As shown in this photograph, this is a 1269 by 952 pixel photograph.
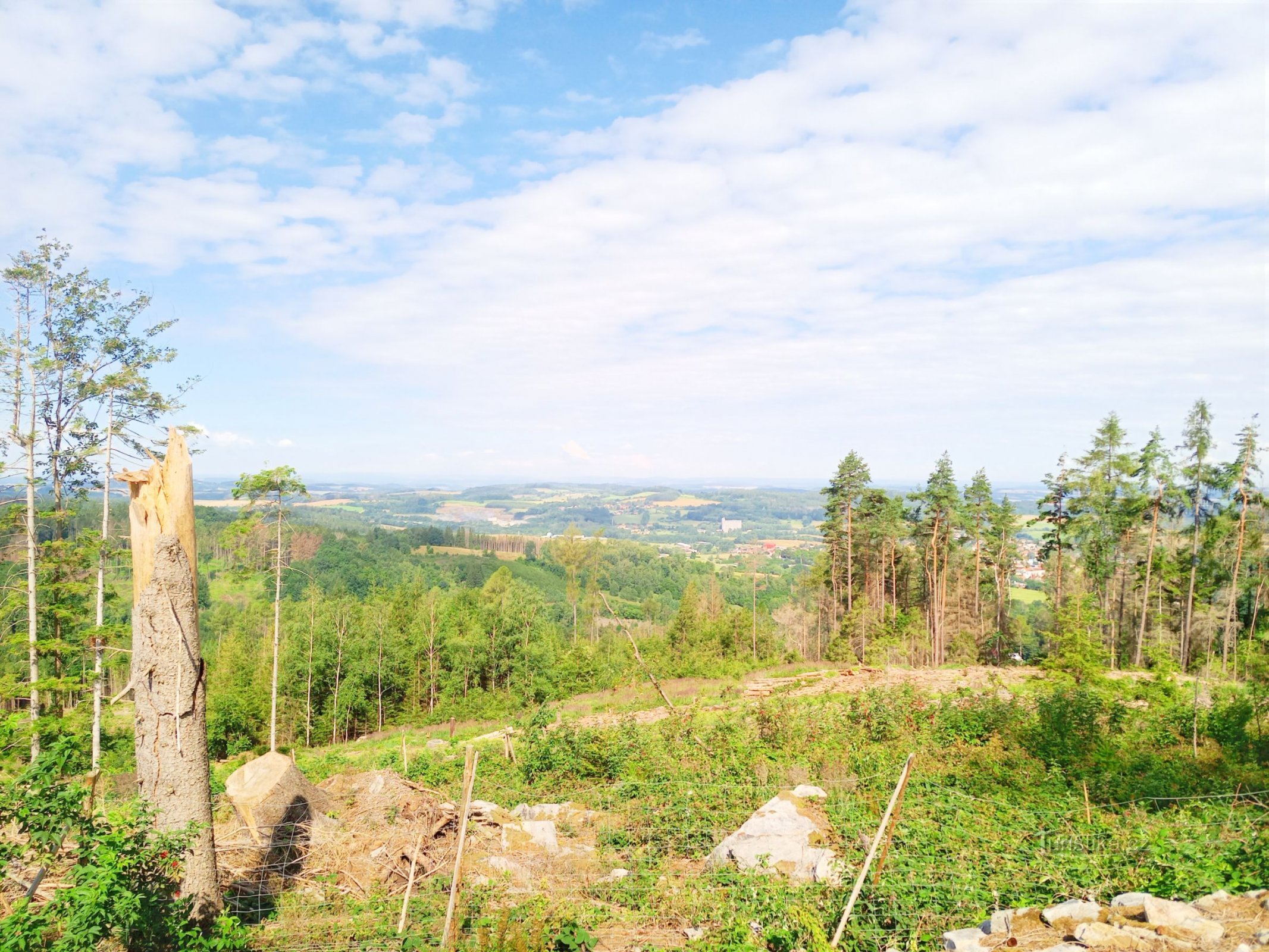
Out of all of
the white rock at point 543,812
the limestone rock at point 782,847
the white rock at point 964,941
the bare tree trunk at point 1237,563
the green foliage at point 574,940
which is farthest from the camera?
the bare tree trunk at point 1237,563

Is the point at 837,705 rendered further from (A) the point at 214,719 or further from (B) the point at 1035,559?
(A) the point at 214,719

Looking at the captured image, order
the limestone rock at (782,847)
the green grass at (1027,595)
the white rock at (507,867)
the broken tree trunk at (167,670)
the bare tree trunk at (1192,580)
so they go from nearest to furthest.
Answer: the broken tree trunk at (167,670) < the limestone rock at (782,847) < the white rock at (507,867) < the bare tree trunk at (1192,580) < the green grass at (1027,595)

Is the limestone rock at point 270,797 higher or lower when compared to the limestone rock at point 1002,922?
lower

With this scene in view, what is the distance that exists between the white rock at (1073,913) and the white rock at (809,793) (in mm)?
4072

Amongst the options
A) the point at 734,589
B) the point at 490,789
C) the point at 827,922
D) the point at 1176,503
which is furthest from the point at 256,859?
the point at 734,589

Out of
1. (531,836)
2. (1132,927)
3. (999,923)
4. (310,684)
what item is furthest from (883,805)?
(310,684)

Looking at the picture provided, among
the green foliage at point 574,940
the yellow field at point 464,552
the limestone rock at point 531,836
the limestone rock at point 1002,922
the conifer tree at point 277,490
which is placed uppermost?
the conifer tree at point 277,490

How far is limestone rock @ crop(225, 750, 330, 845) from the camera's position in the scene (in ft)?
28.3

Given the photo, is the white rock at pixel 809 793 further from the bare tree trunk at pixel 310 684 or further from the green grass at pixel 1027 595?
the green grass at pixel 1027 595

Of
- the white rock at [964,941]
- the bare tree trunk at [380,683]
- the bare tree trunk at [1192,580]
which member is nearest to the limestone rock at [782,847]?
the white rock at [964,941]

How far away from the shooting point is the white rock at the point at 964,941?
4680 mm

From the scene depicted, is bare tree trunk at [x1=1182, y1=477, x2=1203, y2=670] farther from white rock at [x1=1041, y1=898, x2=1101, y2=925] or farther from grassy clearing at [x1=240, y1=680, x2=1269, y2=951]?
white rock at [x1=1041, y1=898, x2=1101, y2=925]

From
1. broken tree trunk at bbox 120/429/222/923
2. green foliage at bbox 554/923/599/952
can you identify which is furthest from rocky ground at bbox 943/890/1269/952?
broken tree trunk at bbox 120/429/222/923

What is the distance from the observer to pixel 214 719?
27.8m
